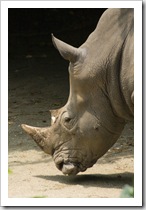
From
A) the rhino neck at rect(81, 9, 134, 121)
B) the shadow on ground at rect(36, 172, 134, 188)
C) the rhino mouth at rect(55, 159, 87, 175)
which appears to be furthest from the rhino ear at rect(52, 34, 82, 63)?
the shadow on ground at rect(36, 172, 134, 188)

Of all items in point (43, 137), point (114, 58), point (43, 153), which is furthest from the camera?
point (43, 153)

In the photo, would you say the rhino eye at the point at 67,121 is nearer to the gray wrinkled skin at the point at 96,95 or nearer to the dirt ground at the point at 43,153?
the gray wrinkled skin at the point at 96,95

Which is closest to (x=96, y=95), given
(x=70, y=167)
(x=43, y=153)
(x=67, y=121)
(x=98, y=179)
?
(x=67, y=121)

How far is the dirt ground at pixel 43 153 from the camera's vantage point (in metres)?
7.85

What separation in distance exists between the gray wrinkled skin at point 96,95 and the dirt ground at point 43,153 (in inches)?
12.6

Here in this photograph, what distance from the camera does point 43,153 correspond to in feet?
31.6

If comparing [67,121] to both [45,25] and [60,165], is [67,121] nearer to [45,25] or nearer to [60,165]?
[60,165]

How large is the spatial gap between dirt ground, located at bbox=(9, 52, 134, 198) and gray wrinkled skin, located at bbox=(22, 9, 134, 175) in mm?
321

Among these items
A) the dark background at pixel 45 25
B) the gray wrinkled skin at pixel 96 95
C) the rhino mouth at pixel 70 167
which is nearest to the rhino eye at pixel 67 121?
the gray wrinkled skin at pixel 96 95

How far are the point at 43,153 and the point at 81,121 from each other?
Answer: 180 centimetres

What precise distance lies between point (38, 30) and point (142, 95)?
986 centimetres

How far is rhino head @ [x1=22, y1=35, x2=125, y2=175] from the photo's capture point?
780 cm

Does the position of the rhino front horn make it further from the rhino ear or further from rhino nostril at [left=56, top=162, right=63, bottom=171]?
the rhino ear

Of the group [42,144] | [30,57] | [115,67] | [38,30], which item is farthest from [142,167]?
[38,30]
